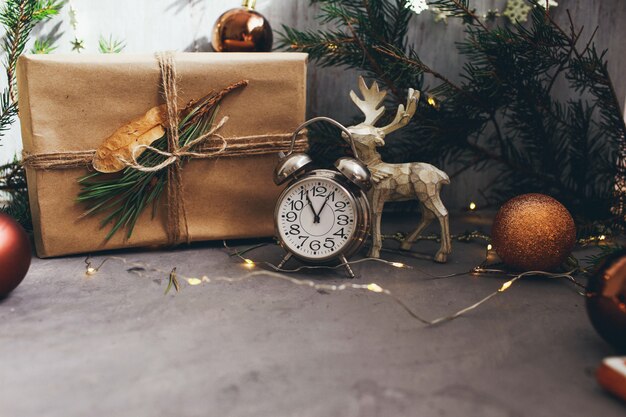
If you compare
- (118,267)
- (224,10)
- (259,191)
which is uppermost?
(224,10)

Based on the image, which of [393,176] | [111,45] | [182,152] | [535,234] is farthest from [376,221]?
[111,45]

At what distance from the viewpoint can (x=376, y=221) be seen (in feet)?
4.10

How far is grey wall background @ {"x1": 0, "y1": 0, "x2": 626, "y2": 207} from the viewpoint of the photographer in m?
1.46

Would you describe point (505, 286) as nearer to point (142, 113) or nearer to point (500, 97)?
point (500, 97)

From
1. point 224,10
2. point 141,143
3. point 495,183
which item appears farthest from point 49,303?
point 495,183

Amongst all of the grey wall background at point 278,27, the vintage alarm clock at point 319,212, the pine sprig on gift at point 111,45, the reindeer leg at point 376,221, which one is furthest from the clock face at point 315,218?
the pine sprig on gift at point 111,45

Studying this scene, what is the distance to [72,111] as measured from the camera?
1199 mm

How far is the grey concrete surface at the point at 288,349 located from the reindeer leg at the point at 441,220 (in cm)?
11

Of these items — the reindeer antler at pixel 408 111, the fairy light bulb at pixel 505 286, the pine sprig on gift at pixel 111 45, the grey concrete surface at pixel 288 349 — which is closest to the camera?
the grey concrete surface at pixel 288 349

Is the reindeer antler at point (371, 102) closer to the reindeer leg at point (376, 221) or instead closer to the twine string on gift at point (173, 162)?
the reindeer leg at point (376, 221)

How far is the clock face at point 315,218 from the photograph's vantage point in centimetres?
116

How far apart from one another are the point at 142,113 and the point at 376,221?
1.80 ft

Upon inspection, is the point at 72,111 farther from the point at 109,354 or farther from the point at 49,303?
the point at 109,354

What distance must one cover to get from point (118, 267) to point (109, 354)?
0.39m
